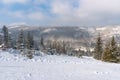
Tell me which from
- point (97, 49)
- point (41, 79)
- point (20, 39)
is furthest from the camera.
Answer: point (20, 39)

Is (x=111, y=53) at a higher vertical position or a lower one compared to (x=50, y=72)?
lower

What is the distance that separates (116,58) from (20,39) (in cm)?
4002

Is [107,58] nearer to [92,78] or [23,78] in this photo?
[92,78]

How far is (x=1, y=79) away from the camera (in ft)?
47.9

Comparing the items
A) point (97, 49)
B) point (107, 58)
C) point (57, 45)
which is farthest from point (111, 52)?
point (57, 45)

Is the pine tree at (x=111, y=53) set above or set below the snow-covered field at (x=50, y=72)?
below

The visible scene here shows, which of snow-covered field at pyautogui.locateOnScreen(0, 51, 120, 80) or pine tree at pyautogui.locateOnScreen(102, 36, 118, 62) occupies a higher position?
snow-covered field at pyautogui.locateOnScreen(0, 51, 120, 80)

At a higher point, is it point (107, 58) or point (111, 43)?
point (111, 43)

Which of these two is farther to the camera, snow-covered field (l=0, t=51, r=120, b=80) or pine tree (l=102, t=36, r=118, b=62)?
pine tree (l=102, t=36, r=118, b=62)

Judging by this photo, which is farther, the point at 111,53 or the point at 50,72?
the point at 111,53

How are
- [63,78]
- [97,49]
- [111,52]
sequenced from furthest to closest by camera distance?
1. [97,49]
2. [111,52]
3. [63,78]

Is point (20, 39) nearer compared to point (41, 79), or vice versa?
point (41, 79)

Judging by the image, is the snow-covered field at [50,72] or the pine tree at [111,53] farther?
the pine tree at [111,53]

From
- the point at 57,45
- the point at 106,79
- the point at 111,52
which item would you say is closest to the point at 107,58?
the point at 111,52
